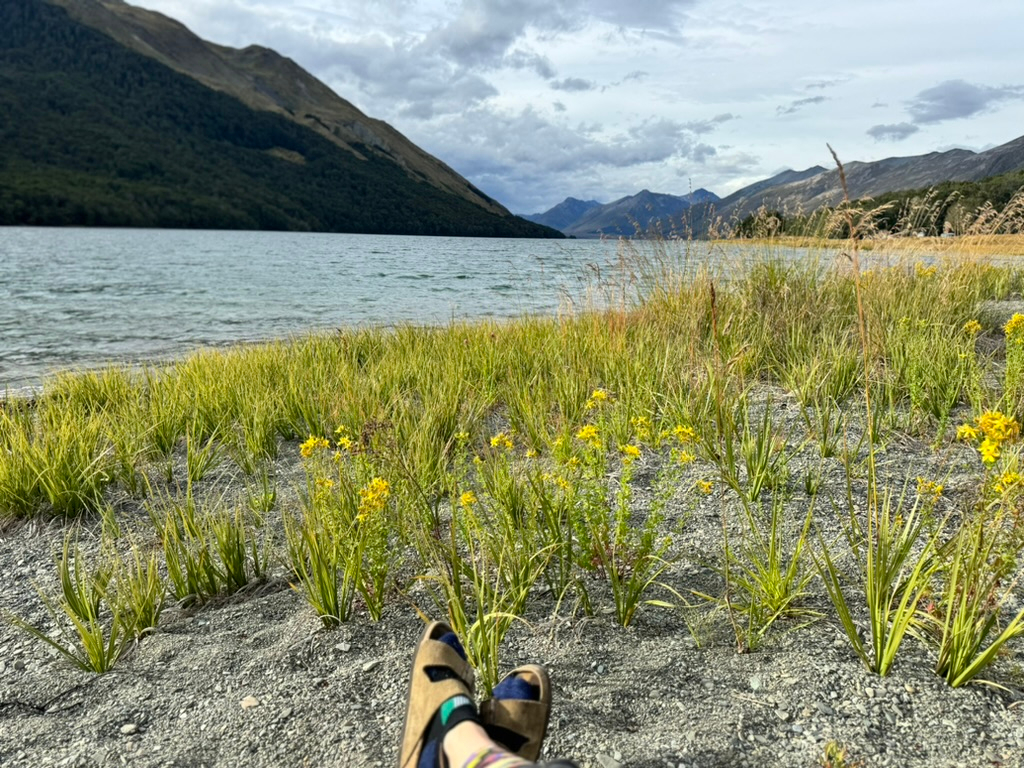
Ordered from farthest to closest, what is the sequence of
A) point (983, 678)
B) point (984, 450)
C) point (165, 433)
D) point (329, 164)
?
1. point (329, 164)
2. point (165, 433)
3. point (983, 678)
4. point (984, 450)

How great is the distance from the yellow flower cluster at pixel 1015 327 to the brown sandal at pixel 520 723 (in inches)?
133

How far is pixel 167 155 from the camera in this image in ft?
447

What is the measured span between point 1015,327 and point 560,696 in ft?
10.9

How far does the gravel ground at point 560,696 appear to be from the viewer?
1.61m

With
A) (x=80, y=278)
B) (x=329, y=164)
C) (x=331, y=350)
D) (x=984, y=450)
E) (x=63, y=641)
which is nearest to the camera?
(x=984, y=450)

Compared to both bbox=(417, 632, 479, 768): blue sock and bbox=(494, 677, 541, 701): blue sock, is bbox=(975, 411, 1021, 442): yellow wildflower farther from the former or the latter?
bbox=(417, 632, 479, 768): blue sock

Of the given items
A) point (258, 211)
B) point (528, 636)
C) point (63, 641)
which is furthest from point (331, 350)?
point (258, 211)

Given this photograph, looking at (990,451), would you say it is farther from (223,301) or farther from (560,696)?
(223,301)

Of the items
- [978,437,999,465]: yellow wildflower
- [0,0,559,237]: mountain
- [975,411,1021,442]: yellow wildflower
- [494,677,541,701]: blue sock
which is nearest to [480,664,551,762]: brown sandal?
[494,677,541,701]: blue sock

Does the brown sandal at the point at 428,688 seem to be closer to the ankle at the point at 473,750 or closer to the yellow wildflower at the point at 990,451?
the ankle at the point at 473,750

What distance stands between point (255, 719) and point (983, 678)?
2229 millimetres

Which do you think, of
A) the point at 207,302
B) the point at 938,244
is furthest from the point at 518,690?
the point at 207,302

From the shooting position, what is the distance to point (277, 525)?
3061mm

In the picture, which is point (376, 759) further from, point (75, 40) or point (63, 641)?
point (75, 40)
